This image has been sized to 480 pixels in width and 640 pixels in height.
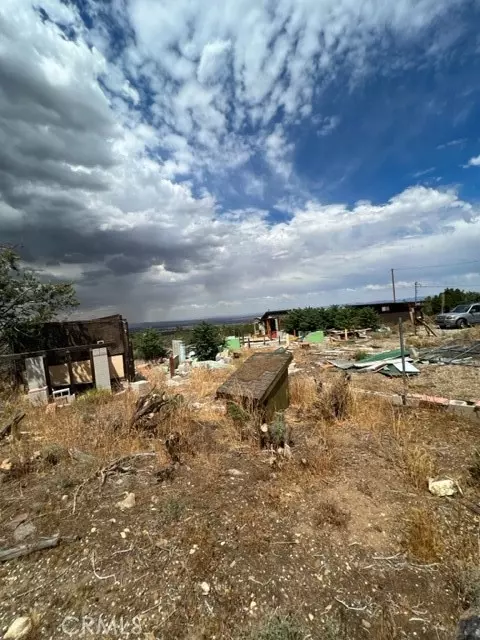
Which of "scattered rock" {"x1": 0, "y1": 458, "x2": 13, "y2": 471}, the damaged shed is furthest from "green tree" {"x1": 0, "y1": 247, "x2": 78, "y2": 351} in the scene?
"scattered rock" {"x1": 0, "y1": 458, "x2": 13, "y2": 471}

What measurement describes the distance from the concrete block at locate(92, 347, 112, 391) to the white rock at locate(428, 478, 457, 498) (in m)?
9.19

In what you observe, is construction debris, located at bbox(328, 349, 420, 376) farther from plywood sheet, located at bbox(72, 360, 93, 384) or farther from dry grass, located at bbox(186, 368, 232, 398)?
plywood sheet, located at bbox(72, 360, 93, 384)

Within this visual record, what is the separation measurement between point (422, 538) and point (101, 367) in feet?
31.7

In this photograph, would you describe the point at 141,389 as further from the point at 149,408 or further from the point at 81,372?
the point at 149,408

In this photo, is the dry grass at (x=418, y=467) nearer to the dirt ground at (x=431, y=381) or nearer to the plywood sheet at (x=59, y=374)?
the dirt ground at (x=431, y=381)

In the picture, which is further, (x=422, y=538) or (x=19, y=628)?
(x=422, y=538)

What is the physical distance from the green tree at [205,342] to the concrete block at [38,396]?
9.20 metres

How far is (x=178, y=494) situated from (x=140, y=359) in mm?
17201

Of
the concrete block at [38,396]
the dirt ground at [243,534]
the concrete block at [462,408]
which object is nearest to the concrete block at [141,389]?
the concrete block at [38,396]

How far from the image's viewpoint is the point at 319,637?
2025mm

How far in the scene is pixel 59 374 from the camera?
34.1 feet

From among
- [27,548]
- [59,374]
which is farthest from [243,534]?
[59,374]

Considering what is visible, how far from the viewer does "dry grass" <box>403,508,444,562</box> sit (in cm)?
265

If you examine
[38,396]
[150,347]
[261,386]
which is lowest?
[38,396]
